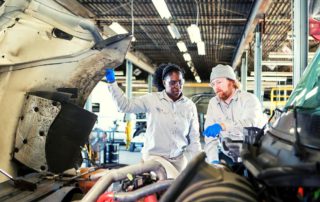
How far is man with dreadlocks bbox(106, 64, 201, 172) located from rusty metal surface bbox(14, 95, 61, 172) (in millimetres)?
898

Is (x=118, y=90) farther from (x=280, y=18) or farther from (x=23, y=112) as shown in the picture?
(x=280, y=18)

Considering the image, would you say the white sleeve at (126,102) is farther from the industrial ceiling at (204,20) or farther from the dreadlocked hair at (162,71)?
the industrial ceiling at (204,20)

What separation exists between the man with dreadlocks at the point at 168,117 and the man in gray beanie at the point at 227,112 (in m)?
0.23

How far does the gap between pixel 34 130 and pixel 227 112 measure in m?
2.01

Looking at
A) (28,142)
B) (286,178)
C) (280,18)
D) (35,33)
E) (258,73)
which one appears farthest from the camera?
(280,18)

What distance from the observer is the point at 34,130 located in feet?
8.59

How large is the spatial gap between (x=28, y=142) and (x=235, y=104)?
2.10 metres

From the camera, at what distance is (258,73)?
7.47 metres

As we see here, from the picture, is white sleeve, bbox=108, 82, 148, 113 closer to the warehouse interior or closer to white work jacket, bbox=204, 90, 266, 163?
the warehouse interior

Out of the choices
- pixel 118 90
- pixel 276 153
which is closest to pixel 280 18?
pixel 118 90

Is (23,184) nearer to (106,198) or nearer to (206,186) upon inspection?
(106,198)

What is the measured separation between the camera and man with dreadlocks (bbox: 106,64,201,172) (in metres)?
3.51

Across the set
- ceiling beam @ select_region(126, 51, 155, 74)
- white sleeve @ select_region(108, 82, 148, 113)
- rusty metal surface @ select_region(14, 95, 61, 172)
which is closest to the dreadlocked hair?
white sleeve @ select_region(108, 82, 148, 113)

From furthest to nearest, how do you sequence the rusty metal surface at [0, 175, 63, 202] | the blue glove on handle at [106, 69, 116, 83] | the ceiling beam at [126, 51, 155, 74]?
the ceiling beam at [126, 51, 155, 74] < the blue glove on handle at [106, 69, 116, 83] < the rusty metal surface at [0, 175, 63, 202]
